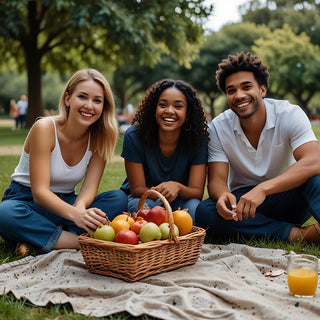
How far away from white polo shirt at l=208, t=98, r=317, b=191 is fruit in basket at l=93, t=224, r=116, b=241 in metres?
1.54

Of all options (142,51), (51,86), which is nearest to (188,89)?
(142,51)

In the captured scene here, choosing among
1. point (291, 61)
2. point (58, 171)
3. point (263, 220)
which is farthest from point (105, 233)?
point (291, 61)

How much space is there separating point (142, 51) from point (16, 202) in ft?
38.6

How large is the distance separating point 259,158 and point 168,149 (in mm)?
908

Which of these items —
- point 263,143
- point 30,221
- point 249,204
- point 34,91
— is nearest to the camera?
point 249,204

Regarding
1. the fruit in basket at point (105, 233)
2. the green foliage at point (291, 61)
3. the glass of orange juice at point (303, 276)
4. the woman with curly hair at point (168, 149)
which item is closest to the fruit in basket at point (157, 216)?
the fruit in basket at point (105, 233)

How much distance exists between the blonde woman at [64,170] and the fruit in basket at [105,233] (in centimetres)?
34

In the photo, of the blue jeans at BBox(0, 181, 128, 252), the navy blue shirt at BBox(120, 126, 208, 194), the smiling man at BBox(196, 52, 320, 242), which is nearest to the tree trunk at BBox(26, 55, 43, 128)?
the navy blue shirt at BBox(120, 126, 208, 194)

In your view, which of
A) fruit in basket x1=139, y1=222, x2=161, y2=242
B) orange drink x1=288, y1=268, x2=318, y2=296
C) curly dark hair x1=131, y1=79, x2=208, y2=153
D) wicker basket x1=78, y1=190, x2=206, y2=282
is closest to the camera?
orange drink x1=288, y1=268, x2=318, y2=296

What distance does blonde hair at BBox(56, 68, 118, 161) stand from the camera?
382 cm

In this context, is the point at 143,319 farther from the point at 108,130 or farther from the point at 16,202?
the point at 108,130

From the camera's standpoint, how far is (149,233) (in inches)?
116

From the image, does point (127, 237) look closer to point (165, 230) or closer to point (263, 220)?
point (165, 230)

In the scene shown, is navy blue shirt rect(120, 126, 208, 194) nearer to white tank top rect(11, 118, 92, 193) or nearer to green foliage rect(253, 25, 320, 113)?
Result: white tank top rect(11, 118, 92, 193)
